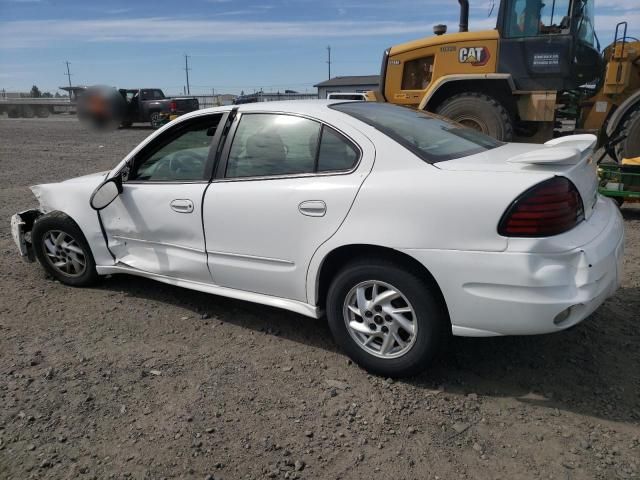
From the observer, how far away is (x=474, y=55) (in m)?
8.50

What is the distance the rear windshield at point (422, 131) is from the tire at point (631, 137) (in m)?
4.94

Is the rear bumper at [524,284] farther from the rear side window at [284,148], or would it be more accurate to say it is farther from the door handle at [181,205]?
the door handle at [181,205]

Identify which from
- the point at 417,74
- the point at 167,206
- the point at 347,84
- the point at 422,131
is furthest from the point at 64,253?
the point at 347,84

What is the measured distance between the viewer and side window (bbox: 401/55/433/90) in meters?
9.26

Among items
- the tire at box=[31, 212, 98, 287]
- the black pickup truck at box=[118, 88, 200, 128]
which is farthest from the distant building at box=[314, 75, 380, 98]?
the tire at box=[31, 212, 98, 287]

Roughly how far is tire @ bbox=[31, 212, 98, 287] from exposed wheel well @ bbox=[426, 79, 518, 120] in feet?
21.0

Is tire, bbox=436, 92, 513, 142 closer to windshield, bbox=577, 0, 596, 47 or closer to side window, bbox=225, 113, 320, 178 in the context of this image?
windshield, bbox=577, 0, 596, 47

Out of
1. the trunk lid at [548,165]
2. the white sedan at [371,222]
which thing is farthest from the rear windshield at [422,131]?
the trunk lid at [548,165]

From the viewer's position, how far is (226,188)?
11.0 feet

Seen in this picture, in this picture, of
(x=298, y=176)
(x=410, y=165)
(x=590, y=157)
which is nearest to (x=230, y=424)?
(x=298, y=176)

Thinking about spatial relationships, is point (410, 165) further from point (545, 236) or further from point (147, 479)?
point (147, 479)

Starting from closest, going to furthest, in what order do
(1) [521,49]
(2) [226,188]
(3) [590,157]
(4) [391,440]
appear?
(4) [391,440] < (3) [590,157] < (2) [226,188] < (1) [521,49]

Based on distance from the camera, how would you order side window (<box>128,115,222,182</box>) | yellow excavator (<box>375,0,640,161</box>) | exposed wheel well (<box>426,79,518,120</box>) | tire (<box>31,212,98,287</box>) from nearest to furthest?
1. side window (<box>128,115,222,182</box>)
2. tire (<box>31,212,98,287</box>)
3. yellow excavator (<box>375,0,640,161</box>)
4. exposed wheel well (<box>426,79,518,120</box>)

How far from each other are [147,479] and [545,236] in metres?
2.12
